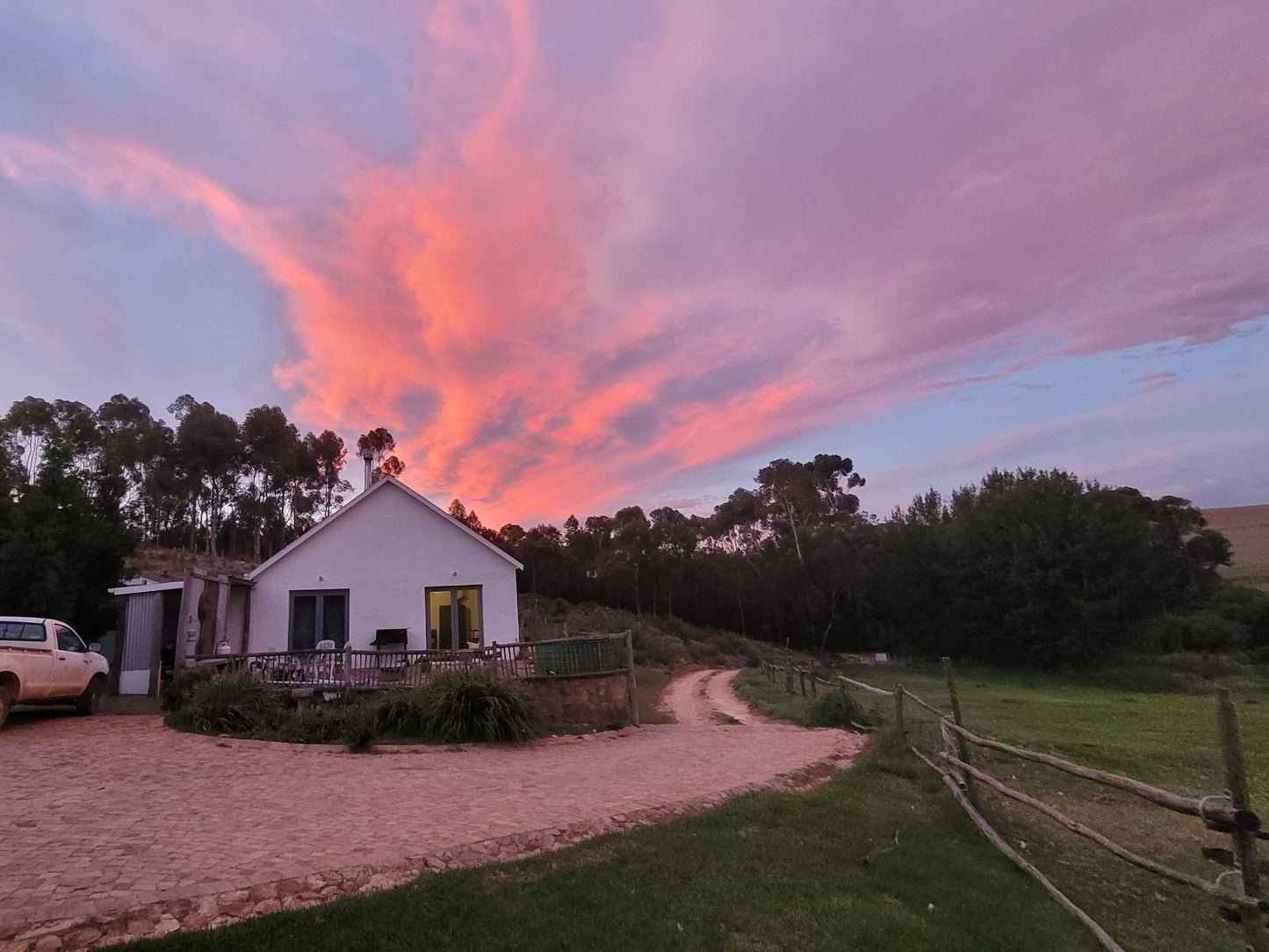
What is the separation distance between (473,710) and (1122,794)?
9.64 meters

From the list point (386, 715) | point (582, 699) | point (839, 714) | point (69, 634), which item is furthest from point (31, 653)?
point (839, 714)

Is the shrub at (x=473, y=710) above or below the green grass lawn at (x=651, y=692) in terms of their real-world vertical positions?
above

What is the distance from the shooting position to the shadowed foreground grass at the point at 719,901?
14.1 feet

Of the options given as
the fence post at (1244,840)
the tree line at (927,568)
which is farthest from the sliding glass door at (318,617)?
the tree line at (927,568)

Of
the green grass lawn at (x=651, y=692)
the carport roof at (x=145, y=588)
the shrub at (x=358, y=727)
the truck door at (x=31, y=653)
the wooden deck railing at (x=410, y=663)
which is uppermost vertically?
the carport roof at (x=145, y=588)

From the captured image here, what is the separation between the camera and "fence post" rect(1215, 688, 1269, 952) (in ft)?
12.9

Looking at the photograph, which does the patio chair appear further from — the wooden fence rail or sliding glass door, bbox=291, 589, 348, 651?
the wooden fence rail

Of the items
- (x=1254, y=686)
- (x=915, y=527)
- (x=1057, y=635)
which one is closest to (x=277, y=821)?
(x=1254, y=686)

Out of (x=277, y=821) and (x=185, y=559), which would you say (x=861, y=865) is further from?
(x=185, y=559)

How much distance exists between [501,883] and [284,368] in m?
15.6

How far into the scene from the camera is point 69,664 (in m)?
12.2

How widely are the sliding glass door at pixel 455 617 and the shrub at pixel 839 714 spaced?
848 cm

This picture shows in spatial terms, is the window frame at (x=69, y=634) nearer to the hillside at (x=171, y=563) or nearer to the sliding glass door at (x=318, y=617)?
the sliding glass door at (x=318, y=617)

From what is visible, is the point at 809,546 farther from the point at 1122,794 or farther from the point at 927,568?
the point at 1122,794
